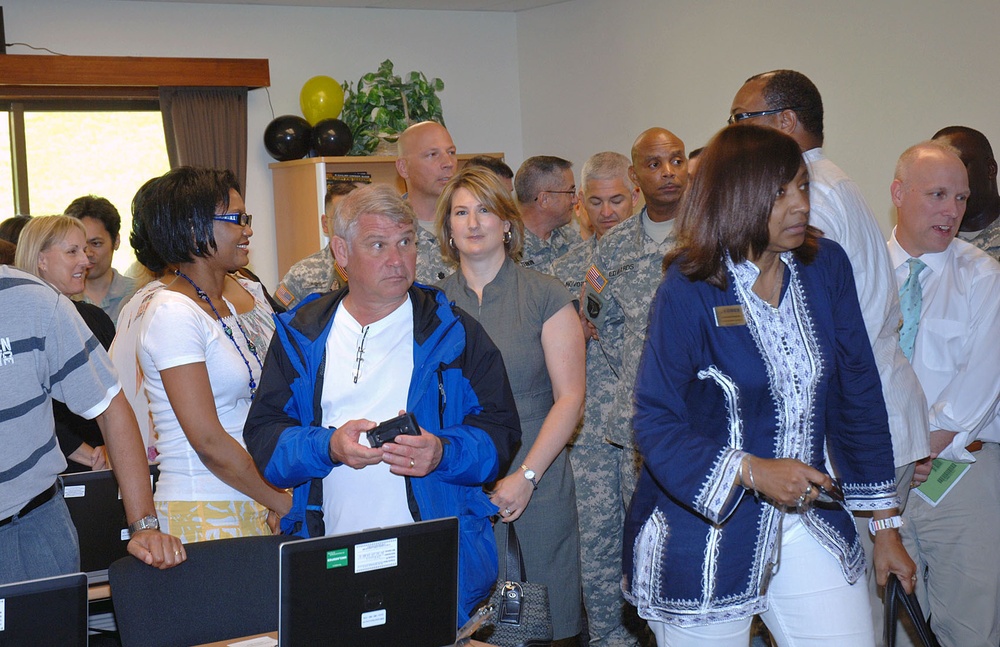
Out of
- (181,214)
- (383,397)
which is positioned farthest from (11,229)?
(383,397)

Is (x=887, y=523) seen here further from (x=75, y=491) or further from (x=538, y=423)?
(x=75, y=491)

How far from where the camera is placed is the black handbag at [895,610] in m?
2.32

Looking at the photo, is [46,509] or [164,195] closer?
[46,509]

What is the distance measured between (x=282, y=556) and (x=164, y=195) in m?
1.41

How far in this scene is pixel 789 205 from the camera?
210cm

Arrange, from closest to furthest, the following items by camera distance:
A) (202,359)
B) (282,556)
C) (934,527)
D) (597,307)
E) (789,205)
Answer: (282,556)
(789,205)
(202,359)
(934,527)
(597,307)

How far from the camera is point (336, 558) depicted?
1879mm

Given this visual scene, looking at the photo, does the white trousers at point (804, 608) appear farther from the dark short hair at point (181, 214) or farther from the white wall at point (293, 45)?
the white wall at point (293, 45)

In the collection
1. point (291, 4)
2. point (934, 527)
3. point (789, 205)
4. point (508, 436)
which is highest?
point (291, 4)

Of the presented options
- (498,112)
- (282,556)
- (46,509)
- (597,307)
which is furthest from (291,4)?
(282,556)

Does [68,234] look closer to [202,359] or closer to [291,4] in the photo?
[202,359]

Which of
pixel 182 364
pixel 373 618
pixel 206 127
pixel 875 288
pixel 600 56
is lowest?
pixel 373 618

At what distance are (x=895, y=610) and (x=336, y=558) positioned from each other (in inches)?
55.8

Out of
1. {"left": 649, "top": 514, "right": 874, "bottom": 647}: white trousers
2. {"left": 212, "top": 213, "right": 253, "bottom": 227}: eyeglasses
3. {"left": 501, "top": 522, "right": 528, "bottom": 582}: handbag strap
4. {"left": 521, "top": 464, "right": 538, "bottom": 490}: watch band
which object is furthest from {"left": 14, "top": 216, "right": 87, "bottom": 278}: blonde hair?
{"left": 649, "top": 514, "right": 874, "bottom": 647}: white trousers
